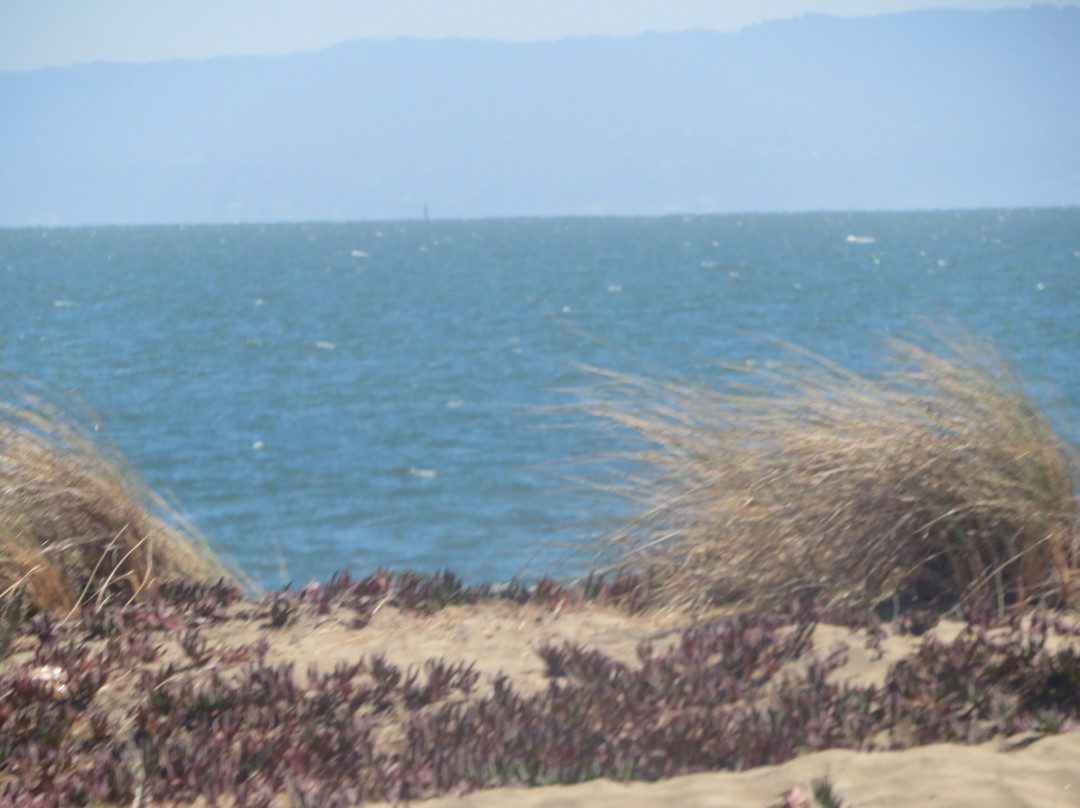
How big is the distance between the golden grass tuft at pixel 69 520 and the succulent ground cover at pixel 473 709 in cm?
29

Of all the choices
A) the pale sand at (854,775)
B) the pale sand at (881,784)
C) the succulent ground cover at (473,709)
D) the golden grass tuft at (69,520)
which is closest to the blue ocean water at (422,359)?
the golden grass tuft at (69,520)

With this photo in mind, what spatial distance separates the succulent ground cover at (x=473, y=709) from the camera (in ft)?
11.0

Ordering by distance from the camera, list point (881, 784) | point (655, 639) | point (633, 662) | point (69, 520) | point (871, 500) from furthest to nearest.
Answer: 1. point (69, 520)
2. point (871, 500)
3. point (655, 639)
4. point (633, 662)
5. point (881, 784)

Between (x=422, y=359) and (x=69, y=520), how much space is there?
18.8m

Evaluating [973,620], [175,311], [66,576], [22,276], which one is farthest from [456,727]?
[22,276]

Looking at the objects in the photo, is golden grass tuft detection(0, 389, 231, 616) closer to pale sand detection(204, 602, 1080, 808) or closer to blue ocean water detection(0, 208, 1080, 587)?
blue ocean water detection(0, 208, 1080, 587)

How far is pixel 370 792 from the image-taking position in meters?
3.25

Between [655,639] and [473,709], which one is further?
[655,639]

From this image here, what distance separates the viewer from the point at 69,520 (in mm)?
4875

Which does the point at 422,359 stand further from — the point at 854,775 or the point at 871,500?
the point at 854,775

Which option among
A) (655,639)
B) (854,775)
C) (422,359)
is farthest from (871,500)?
(422,359)

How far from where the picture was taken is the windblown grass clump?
4496mm

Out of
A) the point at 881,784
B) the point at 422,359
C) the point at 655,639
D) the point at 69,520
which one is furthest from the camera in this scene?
the point at 422,359

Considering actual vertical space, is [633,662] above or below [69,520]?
below
